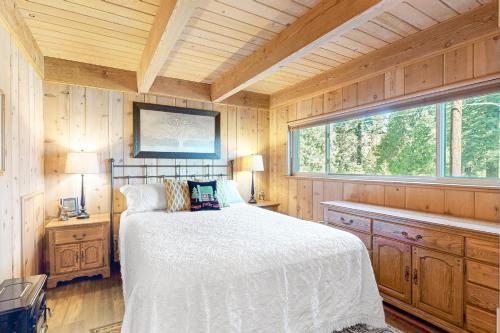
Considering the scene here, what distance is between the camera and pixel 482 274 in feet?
5.76

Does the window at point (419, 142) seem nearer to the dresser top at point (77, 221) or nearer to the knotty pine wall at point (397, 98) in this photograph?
the knotty pine wall at point (397, 98)

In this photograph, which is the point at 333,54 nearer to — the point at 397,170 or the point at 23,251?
the point at 397,170

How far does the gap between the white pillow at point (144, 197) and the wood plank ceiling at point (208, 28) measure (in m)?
1.45

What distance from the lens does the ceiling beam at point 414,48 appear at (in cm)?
198

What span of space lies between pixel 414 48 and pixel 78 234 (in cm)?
370

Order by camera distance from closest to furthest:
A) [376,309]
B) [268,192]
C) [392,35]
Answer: [376,309], [392,35], [268,192]

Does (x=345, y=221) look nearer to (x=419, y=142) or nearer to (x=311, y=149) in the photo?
(x=419, y=142)

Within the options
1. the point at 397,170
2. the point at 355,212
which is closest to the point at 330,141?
the point at 397,170

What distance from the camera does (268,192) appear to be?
4.44 metres

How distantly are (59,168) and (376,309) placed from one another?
11.3ft

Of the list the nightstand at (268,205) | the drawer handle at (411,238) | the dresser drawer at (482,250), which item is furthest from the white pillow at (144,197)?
the dresser drawer at (482,250)

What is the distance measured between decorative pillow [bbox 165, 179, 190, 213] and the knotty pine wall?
1.61 meters

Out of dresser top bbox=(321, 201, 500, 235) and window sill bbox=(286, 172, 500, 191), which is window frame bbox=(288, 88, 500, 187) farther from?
dresser top bbox=(321, 201, 500, 235)

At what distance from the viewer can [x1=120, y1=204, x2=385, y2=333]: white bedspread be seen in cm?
132
